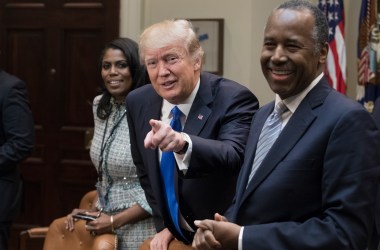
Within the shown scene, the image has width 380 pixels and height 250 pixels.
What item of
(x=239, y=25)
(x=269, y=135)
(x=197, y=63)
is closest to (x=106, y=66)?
(x=197, y=63)

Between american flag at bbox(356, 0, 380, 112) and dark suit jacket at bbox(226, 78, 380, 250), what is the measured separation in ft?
10.3

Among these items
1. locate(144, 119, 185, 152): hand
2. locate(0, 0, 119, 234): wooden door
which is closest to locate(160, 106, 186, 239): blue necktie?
locate(144, 119, 185, 152): hand

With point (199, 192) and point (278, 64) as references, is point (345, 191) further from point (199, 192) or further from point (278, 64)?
point (199, 192)

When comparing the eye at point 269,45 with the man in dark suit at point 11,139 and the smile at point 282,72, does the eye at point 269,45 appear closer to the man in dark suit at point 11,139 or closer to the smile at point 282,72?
the smile at point 282,72

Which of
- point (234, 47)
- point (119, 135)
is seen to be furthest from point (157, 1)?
point (119, 135)

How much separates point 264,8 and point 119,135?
2.36 metres

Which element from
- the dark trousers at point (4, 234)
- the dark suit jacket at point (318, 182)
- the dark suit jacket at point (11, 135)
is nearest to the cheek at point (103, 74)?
the dark suit jacket at point (11, 135)

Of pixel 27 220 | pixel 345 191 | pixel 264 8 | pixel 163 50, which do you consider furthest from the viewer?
pixel 27 220

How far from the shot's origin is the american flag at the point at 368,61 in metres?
4.76

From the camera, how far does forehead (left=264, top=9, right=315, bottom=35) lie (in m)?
1.69

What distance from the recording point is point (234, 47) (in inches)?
207

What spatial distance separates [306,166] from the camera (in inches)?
65.2

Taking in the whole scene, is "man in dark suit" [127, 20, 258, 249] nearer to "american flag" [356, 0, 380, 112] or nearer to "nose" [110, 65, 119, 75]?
"nose" [110, 65, 119, 75]

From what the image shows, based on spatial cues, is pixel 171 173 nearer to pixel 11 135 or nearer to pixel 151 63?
pixel 151 63
